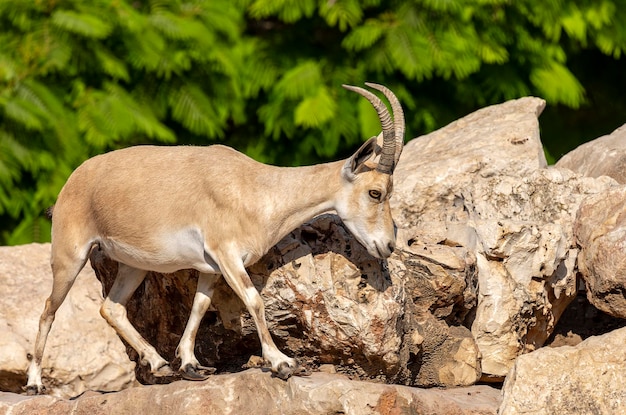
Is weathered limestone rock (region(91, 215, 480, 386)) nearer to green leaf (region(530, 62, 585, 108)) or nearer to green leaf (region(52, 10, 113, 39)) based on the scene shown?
green leaf (region(52, 10, 113, 39))

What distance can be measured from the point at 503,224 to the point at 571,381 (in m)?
1.96

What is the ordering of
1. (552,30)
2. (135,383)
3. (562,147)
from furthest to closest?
(562,147), (552,30), (135,383)

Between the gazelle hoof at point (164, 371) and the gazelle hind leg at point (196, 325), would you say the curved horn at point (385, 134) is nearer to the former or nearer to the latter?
the gazelle hind leg at point (196, 325)

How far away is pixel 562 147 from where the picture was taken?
707 inches

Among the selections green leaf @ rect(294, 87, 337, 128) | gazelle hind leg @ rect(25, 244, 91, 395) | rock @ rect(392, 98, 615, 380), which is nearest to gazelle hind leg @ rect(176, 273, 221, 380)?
gazelle hind leg @ rect(25, 244, 91, 395)

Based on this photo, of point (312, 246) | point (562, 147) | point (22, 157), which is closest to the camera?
point (312, 246)

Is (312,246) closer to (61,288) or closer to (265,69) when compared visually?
(61,288)

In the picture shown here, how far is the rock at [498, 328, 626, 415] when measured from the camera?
32.2ft

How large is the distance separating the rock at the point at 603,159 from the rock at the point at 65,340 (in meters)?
5.14

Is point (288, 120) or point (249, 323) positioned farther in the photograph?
point (288, 120)

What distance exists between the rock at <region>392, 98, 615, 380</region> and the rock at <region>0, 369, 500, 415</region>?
113cm

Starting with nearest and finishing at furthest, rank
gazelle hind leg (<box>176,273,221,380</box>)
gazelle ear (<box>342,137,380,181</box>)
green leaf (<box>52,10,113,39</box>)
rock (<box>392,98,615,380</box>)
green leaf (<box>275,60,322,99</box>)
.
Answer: gazelle ear (<box>342,137,380,181</box>), gazelle hind leg (<box>176,273,221,380</box>), rock (<box>392,98,615,380</box>), green leaf (<box>52,10,113,39</box>), green leaf (<box>275,60,322,99</box>)

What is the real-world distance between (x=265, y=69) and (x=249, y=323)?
6.80m

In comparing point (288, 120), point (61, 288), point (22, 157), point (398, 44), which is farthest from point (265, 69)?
point (61, 288)
